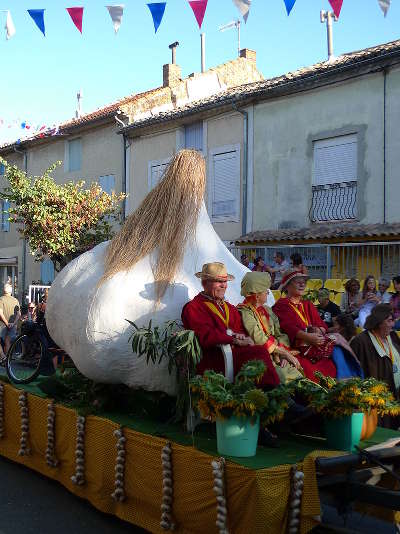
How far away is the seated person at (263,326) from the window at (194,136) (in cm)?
1403

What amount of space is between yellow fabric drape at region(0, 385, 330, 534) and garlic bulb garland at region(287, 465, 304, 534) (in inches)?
1.2

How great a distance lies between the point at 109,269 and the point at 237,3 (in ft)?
16.2

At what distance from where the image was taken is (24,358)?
897cm

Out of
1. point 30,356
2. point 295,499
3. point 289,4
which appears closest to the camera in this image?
point 295,499

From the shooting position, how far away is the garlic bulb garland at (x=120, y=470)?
4.65 m

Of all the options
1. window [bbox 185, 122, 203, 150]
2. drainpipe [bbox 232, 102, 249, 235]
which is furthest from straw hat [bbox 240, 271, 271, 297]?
window [bbox 185, 122, 203, 150]

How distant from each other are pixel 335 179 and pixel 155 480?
470 inches

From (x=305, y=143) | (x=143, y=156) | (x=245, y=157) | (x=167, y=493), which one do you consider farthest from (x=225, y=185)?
(x=167, y=493)

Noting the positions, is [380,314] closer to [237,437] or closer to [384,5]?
[237,437]

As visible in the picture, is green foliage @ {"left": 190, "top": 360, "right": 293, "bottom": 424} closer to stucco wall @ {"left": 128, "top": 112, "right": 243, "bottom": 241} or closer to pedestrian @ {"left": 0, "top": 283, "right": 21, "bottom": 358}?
pedestrian @ {"left": 0, "top": 283, "right": 21, "bottom": 358}

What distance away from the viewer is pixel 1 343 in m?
13.3

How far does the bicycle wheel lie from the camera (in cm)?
859

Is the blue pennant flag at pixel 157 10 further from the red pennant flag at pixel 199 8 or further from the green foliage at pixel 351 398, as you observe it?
the green foliage at pixel 351 398

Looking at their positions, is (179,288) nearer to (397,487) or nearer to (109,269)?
(109,269)
